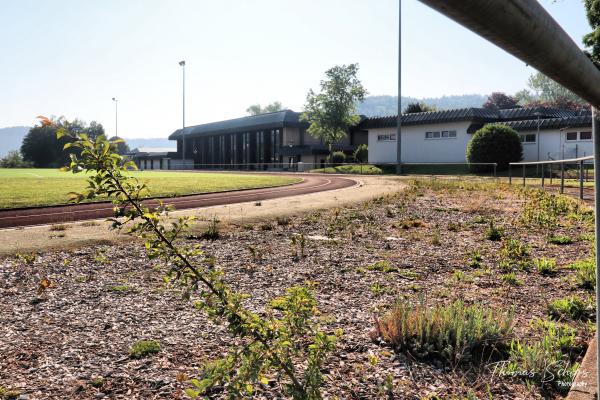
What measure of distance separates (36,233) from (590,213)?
12249 mm

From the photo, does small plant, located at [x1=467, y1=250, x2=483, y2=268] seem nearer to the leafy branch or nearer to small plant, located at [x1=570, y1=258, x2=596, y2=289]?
small plant, located at [x1=570, y1=258, x2=596, y2=289]

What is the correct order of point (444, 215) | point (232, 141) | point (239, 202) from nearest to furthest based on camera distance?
point (444, 215) < point (239, 202) < point (232, 141)

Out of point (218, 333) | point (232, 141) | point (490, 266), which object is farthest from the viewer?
point (232, 141)

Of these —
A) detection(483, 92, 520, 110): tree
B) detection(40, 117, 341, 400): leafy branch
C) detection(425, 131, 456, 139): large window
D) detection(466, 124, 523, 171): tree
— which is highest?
detection(483, 92, 520, 110): tree

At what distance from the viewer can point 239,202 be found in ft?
54.7

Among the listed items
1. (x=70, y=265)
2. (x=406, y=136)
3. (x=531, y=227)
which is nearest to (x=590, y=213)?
(x=531, y=227)

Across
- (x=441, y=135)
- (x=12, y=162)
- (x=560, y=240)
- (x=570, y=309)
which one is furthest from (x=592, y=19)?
(x=12, y=162)

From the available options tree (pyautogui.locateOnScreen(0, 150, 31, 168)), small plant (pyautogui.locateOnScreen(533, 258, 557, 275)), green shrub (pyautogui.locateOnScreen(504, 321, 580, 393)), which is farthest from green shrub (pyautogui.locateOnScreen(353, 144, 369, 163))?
tree (pyautogui.locateOnScreen(0, 150, 31, 168))

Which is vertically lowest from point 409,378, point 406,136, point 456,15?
point 409,378

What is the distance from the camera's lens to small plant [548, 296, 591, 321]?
4.56m

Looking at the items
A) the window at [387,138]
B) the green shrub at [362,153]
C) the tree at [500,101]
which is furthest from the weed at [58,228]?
the tree at [500,101]

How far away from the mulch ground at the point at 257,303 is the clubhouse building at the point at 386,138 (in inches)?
1458

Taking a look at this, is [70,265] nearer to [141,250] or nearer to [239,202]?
[141,250]

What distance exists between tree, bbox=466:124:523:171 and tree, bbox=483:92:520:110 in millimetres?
55785
